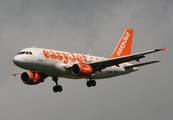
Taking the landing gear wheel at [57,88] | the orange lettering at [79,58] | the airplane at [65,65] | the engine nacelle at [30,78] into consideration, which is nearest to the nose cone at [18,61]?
the airplane at [65,65]

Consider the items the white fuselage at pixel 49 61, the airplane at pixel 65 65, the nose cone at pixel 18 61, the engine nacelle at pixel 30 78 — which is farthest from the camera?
the engine nacelle at pixel 30 78

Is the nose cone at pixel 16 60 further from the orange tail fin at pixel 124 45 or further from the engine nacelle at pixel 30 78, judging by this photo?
the orange tail fin at pixel 124 45

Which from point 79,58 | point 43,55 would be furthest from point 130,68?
point 43,55

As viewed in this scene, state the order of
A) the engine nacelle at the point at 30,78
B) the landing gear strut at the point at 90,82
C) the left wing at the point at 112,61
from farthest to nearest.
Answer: the landing gear strut at the point at 90,82 < the engine nacelle at the point at 30,78 < the left wing at the point at 112,61

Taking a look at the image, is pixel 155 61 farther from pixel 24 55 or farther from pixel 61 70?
pixel 24 55

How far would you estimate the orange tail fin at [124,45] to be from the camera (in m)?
86.8

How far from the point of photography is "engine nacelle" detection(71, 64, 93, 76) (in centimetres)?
7156

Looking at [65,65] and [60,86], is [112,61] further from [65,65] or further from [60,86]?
[60,86]

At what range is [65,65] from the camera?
72625 mm

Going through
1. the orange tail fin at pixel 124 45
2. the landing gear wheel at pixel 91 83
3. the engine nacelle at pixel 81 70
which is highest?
the orange tail fin at pixel 124 45

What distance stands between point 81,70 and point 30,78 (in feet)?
26.3

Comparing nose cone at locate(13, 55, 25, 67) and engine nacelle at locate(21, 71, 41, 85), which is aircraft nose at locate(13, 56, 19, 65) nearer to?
nose cone at locate(13, 55, 25, 67)

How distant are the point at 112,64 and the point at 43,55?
393 inches

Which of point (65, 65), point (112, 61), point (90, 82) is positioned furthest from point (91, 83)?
point (65, 65)
